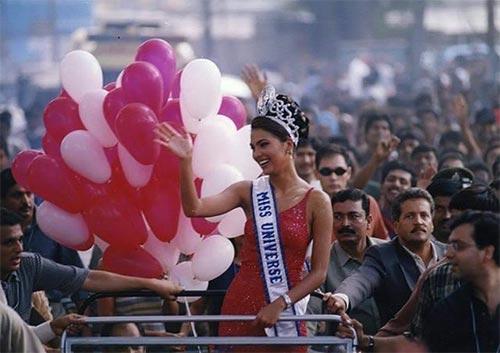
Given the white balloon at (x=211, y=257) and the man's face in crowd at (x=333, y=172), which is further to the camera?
the man's face in crowd at (x=333, y=172)

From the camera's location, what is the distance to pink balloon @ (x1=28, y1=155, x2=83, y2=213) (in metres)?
8.34

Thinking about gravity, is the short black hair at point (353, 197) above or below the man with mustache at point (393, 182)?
above

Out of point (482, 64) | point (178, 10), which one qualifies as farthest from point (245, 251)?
point (178, 10)

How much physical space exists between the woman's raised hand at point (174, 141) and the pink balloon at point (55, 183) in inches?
39.4

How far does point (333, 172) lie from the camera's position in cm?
1154

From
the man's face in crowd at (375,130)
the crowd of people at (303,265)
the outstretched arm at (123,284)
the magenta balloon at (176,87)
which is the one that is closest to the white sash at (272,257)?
the crowd of people at (303,265)

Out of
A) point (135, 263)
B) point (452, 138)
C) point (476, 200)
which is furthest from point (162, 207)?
point (452, 138)

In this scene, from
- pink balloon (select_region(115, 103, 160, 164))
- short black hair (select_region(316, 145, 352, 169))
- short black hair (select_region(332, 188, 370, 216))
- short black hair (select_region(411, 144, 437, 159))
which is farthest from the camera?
short black hair (select_region(411, 144, 437, 159))

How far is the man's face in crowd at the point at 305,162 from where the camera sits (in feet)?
40.8

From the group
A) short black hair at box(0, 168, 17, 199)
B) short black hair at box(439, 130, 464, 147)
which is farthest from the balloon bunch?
short black hair at box(439, 130, 464, 147)

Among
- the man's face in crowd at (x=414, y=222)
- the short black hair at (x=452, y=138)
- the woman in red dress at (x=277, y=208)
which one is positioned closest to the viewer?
the woman in red dress at (x=277, y=208)

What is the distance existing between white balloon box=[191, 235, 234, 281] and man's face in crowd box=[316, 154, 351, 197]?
3.23 m

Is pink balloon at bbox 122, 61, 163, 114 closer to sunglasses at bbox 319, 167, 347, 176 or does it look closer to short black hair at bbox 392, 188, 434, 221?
short black hair at bbox 392, 188, 434, 221

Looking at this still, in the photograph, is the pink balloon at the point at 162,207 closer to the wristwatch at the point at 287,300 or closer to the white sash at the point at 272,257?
the white sash at the point at 272,257
